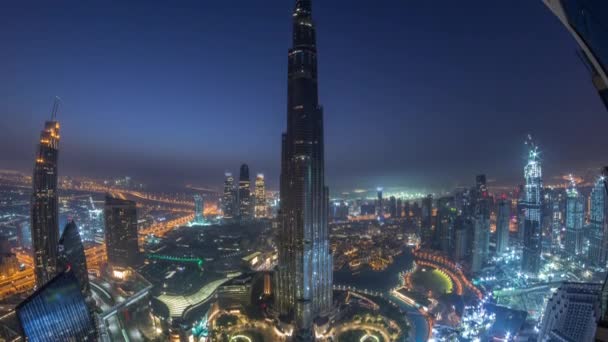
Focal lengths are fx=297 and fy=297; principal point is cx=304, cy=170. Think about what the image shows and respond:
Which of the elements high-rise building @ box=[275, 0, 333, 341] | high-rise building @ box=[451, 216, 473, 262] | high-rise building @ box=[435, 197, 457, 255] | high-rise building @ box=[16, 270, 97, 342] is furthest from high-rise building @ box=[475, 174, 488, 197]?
high-rise building @ box=[16, 270, 97, 342]

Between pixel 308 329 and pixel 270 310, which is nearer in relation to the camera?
pixel 308 329

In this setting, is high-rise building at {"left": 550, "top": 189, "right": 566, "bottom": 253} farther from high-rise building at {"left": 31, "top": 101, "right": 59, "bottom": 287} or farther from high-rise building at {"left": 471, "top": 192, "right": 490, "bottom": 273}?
high-rise building at {"left": 31, "top": 101, "right": 59, "bottom": 287}

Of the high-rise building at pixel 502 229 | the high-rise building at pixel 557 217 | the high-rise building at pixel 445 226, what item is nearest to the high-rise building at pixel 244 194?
the high-rise building at pixel 445 226

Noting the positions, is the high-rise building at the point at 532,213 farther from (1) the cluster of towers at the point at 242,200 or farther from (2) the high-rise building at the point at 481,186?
(1) the cluster of towers at the point at 242,200

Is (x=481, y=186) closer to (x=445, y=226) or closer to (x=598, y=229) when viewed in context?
(x=445, y=226)

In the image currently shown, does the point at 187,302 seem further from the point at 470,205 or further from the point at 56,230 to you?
the point at 470,205

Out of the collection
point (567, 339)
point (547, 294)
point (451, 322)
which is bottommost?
point (451, 322)

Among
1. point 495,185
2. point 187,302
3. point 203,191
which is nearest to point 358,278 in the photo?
point 187,302
